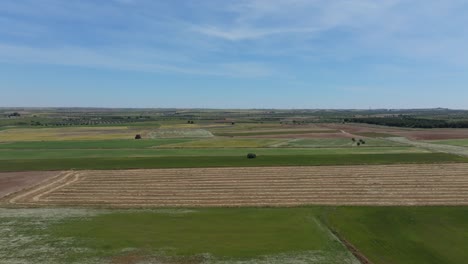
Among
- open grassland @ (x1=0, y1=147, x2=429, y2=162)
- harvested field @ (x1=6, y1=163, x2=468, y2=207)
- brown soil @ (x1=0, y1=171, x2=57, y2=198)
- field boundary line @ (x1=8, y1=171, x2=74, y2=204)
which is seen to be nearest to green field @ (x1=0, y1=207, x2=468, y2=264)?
harvested field @ (x1=6, y1=163, x2=468, y2=207)

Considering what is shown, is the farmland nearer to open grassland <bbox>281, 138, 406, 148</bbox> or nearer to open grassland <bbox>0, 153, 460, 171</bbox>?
open grassland <bbox>0, 153, 460, 171</bbox>

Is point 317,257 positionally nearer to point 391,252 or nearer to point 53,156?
point 391,252

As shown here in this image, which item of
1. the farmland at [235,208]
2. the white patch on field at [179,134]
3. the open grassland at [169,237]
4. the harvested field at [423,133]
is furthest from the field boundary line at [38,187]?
the harvested field at [423,133]

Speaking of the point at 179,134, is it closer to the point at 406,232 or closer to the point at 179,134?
the point at 179,134

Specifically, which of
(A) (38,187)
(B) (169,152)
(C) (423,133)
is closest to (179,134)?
(B) (169,152)

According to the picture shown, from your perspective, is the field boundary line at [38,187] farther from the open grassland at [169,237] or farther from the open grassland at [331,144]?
the open grassland at [331,144]

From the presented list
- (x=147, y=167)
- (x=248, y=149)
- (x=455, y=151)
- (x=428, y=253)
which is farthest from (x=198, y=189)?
(x=455, y=151)
